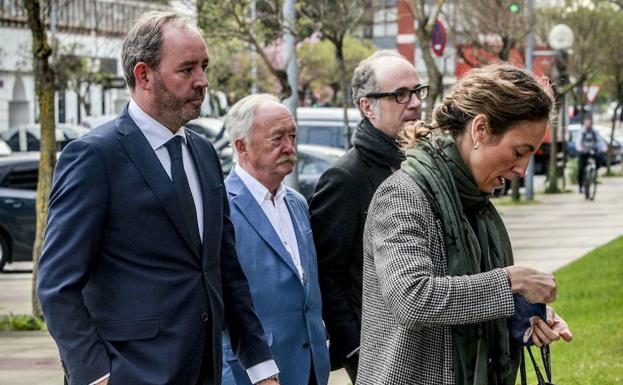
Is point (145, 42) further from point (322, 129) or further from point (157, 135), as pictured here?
point (322, 129)

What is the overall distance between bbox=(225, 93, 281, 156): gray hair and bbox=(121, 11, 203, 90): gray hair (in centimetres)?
116

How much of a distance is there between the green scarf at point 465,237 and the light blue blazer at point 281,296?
143cm

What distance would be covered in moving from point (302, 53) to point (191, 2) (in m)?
33.2

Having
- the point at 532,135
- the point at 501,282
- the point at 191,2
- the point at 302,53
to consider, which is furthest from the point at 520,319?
the point at 302,53

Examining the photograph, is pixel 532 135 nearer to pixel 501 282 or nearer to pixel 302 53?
pixel 501 282

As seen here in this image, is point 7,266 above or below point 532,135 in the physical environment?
below

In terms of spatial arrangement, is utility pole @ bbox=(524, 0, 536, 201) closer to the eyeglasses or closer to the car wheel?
the car wheel

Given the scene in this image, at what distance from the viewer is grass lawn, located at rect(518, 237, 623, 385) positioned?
28.7ft

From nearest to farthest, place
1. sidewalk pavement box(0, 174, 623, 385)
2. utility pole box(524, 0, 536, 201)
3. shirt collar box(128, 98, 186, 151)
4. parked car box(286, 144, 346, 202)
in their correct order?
1. shirt collar box(128, 98, 186, 151)
2. sidewalk pavement box(0, 174, 623, 385)
3. parked car box(286, 144, 346, 202)
4. utility pole box(524, 0, 536, 201)

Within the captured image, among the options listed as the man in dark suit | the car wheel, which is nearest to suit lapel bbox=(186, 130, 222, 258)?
the man in dark suit

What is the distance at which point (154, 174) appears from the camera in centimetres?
407

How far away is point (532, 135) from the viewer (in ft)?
12.1

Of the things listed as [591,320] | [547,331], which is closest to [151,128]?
→ [547,331]

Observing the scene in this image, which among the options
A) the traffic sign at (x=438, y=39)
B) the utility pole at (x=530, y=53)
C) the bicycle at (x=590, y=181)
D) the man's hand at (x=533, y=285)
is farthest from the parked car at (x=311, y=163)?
the man's hand at (x=533, y=285)
